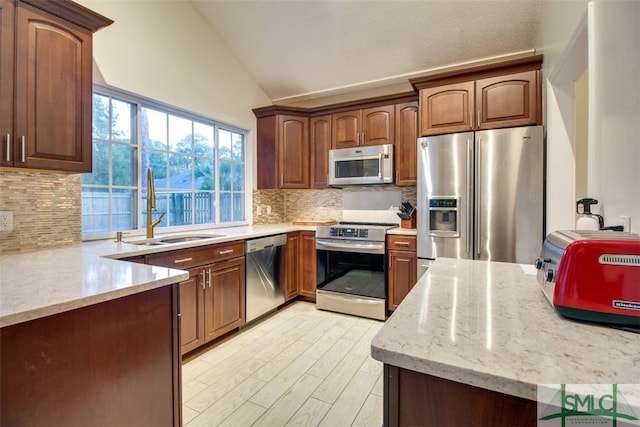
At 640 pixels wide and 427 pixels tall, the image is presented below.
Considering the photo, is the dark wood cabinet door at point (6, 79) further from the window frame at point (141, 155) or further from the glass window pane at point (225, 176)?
the glass window pane at point (225, 176)

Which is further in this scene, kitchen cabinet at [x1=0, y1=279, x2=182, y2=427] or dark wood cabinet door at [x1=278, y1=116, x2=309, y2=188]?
dark wood cabinet door at [x1=278, y1=116, x2=309, y2=188]

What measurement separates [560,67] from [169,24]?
3078mm

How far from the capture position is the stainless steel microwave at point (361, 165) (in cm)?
329

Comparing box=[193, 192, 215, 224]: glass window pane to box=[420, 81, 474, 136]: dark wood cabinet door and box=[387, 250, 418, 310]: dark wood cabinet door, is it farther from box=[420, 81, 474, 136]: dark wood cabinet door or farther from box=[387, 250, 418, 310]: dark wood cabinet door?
box=[420, 81, 474, 136]: dark wood cabinet door

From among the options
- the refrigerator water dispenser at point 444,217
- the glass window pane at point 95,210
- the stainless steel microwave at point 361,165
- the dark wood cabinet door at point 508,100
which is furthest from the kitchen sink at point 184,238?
the dark wood cabinet door at point 508,100

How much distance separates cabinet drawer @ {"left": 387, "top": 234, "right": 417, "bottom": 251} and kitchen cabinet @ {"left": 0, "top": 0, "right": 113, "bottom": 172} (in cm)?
248

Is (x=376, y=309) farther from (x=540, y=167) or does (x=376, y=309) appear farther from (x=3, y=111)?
(x=3, y=111)

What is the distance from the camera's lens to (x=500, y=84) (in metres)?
2.63

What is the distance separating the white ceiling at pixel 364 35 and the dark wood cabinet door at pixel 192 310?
2542 millimetres

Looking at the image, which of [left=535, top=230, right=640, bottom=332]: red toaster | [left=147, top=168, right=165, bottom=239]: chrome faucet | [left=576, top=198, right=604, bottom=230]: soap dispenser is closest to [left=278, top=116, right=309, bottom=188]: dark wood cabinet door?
[left=147, top=168, right=165, bottom=239]: chrome faucet

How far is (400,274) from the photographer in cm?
303

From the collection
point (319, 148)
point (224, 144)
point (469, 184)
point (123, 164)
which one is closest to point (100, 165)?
point (123, 164)

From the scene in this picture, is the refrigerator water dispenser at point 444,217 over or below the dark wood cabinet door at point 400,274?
over

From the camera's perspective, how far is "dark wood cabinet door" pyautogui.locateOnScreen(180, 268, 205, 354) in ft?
7.29
